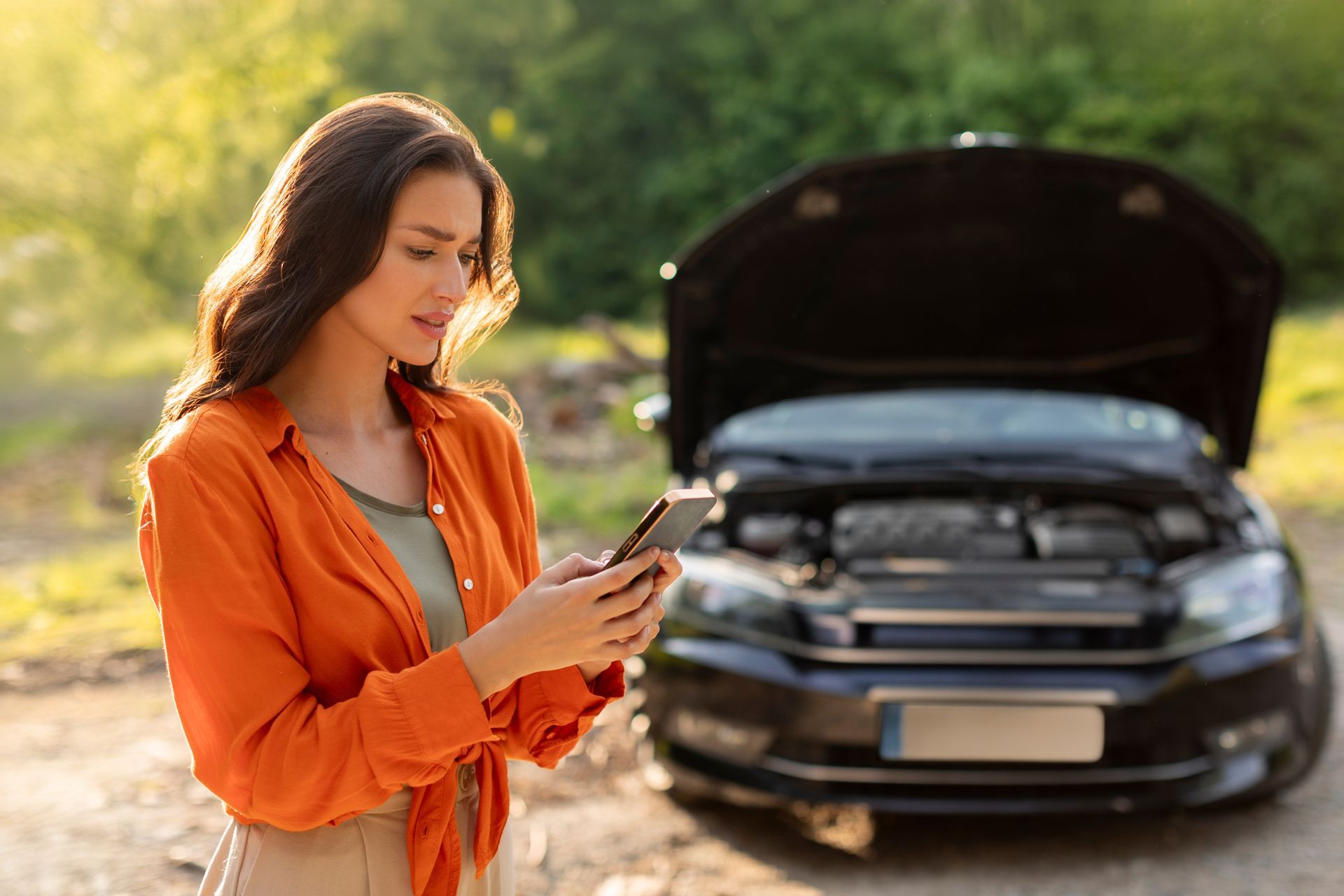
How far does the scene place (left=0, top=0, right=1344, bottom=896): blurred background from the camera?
121 inches

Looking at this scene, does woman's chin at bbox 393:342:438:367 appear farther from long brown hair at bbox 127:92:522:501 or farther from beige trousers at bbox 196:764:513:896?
beige trousers at bbox 196:764:513:896

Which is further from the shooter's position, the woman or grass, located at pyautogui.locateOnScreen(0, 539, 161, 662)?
grass, located at pyautogui.locateOnScreen(0, 539, 161, 662)

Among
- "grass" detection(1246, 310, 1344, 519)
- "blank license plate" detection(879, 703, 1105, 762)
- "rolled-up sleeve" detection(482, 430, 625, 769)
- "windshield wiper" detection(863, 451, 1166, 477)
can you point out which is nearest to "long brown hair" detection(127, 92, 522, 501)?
"rolled-up sleeve" detection(482, 430, 625, 769)

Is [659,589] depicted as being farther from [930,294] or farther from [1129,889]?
[930,294]

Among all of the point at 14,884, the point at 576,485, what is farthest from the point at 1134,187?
the point at 576,485

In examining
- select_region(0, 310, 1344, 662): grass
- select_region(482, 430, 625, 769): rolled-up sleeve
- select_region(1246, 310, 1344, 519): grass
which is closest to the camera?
select_region(482, 430, 625, 769): rolled-up sleeve

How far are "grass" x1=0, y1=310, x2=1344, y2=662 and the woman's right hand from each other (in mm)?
4471

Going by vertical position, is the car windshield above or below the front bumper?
above

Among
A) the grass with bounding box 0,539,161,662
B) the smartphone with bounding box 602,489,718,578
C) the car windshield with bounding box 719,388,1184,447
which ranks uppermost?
the smartphone with bounding box 602,489,718,578

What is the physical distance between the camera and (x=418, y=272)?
129 centimetres

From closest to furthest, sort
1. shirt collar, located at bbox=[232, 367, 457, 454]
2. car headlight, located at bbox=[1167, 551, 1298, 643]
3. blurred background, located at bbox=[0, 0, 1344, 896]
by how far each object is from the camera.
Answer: shirt collar, located at bbox=[232, 367, 457, 454] < car headlight, located at bbox=[1167, 551, 1298, 643] < blurred background, located at bbox=[0, 0, 1344, 896]

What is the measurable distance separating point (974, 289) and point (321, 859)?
3132 mm

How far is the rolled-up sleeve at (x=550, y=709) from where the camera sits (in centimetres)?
145

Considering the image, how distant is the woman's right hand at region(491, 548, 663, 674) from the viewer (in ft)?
3.83
